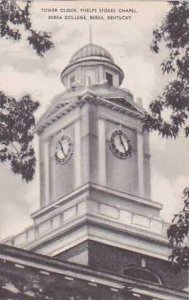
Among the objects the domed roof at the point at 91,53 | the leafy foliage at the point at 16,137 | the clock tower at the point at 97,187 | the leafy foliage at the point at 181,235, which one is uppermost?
the domed roof at the point at 91,53

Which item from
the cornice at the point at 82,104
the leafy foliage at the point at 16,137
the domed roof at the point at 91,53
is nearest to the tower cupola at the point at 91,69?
the domed roof at the point at 91,53

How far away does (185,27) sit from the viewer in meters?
15.1

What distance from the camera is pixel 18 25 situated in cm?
1536

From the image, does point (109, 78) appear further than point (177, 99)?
Yes

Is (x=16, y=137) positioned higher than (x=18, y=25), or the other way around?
(x=18, y=25)

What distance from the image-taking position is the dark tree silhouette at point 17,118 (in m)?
14.9

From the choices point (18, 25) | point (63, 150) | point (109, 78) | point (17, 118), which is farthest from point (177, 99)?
point (63, 150)

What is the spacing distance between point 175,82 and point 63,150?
5372 millimetres

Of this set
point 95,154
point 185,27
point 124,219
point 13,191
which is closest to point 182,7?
point 185,27

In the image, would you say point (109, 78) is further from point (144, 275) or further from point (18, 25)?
point (18, 25)

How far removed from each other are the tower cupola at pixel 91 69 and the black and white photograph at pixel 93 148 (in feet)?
0.13

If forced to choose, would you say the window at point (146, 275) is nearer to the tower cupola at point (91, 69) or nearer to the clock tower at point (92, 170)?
the clock tower at point (92, 170)

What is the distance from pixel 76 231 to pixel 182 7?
6.16m

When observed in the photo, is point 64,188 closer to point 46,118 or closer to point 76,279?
point 46,118
